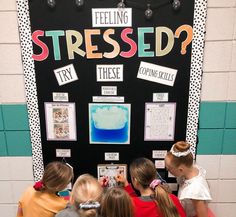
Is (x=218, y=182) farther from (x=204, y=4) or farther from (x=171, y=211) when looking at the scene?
(x=204, y=4)

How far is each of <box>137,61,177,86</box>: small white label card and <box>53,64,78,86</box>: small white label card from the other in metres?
0.43

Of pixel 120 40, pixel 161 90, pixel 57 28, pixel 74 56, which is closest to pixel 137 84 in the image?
pixel 161 90

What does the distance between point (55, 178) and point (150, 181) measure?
532 mm

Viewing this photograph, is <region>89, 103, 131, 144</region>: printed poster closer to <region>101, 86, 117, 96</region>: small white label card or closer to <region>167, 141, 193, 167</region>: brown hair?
<region>101, 86, 117, 96</region>: small white label card

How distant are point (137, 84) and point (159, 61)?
0.20 metres

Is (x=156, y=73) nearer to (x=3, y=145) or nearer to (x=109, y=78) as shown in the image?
(x=109, y=78)

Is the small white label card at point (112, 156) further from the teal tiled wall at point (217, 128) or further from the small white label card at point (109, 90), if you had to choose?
the teal tiled wall at point (217, 128)

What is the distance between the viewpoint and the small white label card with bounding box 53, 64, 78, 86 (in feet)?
6.65

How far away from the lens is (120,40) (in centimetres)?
195

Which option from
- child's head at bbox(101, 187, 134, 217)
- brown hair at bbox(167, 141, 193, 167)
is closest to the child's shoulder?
child's head at bbox(101, 187, 134, 217)

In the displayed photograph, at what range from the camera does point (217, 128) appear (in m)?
2.11

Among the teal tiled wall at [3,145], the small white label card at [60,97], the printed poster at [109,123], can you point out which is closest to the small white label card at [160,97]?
the printed poster at [109,123]

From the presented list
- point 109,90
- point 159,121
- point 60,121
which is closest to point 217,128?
point 159,121

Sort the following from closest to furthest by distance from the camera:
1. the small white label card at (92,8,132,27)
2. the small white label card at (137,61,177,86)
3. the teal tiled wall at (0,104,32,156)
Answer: the small white label card at (92,8,132,27) < the small white label card at (137,61,177,86) < the teal tiled wall at (0,104,32,156)
